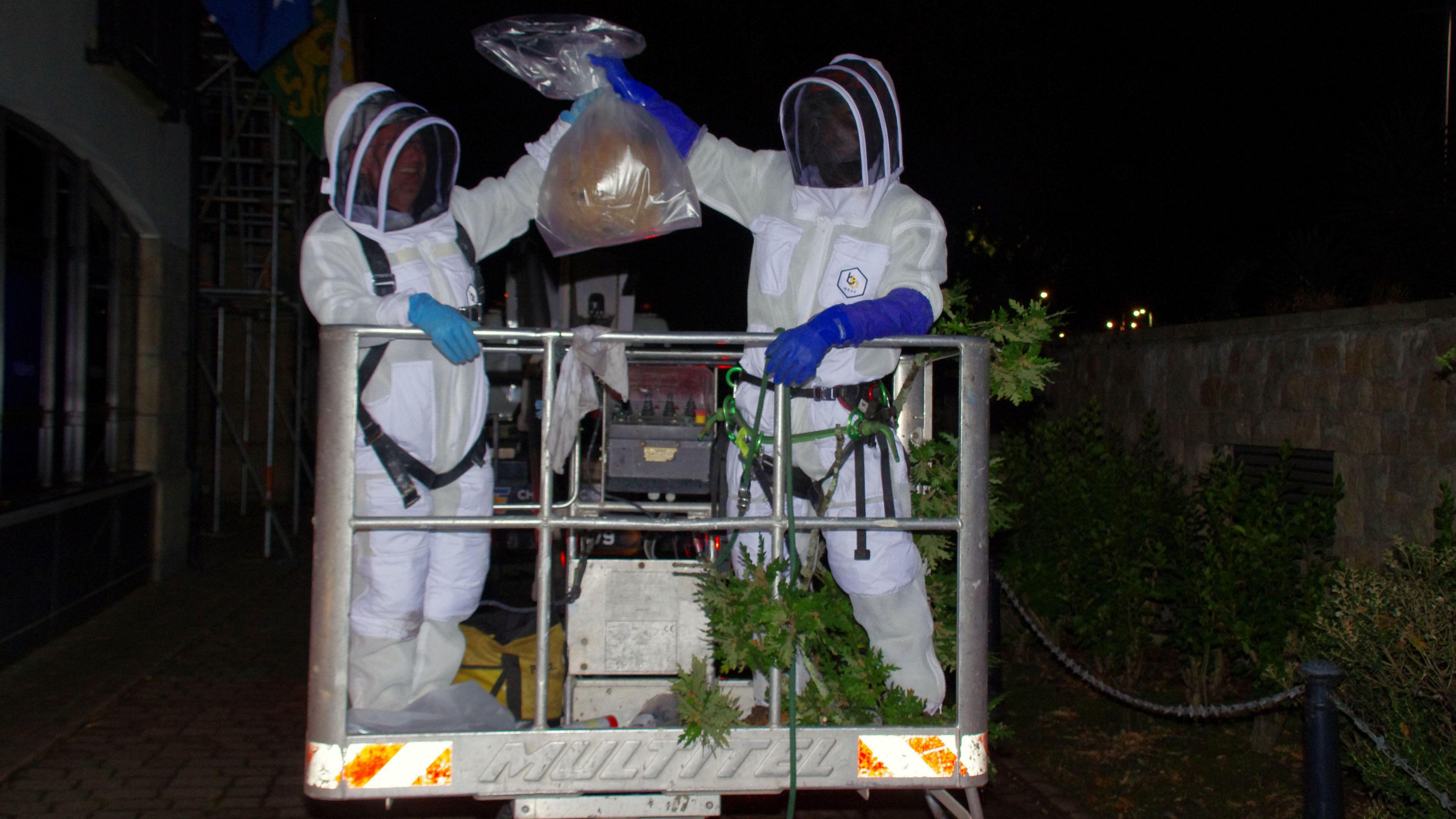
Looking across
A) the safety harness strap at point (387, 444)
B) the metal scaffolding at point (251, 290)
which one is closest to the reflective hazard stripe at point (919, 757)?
the safety harness strap at point (387, 444)

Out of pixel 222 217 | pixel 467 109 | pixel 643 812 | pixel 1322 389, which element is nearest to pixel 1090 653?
pixel 1322 389

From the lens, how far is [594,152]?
11.0 feet

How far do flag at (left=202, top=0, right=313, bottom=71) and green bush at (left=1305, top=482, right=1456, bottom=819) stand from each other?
312 inches

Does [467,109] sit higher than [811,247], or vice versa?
[467,109]

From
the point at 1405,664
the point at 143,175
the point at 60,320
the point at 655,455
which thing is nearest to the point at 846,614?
the point at 1405,664

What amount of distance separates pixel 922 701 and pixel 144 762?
155 inches

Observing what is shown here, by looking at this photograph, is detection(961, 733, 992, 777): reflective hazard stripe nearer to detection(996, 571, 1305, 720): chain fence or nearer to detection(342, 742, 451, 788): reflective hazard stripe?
detection(342, 742, 451, 788): reflective hazard stripe

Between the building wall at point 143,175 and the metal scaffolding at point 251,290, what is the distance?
1.09 feet

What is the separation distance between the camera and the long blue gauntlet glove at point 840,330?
2699 millimetres

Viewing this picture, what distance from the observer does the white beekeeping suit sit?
123 inches

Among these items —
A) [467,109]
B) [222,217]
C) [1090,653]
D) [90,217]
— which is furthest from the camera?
[467,109]

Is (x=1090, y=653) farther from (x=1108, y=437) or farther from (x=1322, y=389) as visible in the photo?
(x=1322, y=389)

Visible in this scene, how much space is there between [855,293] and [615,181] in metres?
0.85

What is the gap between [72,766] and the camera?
4836mm
